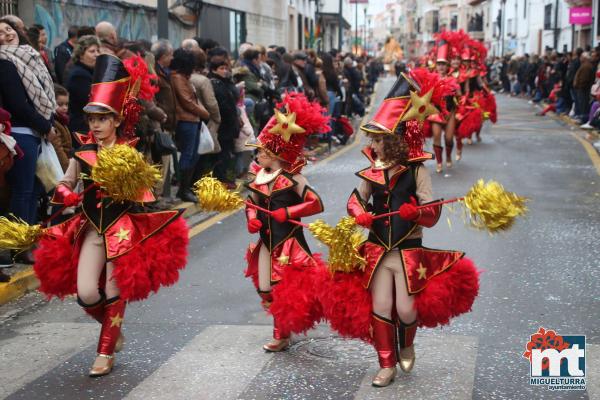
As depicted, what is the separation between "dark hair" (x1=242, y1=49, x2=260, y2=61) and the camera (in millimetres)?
15109

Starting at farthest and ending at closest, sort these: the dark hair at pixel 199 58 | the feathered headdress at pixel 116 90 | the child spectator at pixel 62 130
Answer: the dark hair at pixel 199 58 < the child spectator at pixel 62 130 < the feathered headdress at pixel 116 90

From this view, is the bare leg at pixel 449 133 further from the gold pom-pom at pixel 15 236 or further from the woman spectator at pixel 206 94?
the gold pom-pom at pixel 15 236

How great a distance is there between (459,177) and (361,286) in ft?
30.8

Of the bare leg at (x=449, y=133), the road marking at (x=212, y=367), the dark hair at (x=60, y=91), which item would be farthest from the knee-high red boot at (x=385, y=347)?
the bare leg at (x=449, y=133)

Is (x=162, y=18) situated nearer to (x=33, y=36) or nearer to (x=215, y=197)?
(x=33, y=36)

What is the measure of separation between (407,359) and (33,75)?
4.44 meters

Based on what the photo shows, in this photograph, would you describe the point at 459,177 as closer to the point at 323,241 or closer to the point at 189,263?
the point at 189,263

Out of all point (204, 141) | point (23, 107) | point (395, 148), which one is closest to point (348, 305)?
point (395, 148)

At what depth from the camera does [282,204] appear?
614 cm

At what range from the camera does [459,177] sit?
576 inches

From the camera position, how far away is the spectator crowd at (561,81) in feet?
81.6

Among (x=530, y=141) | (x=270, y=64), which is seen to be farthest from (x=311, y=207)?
(x=530, y=141)

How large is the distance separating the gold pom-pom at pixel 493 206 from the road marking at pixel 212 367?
1642 millimetres

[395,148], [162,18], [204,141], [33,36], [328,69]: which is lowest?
[204,141]
